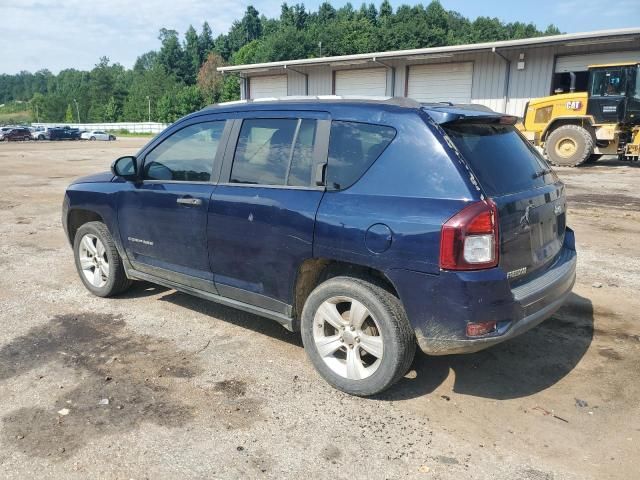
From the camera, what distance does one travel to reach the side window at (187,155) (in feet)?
13.8

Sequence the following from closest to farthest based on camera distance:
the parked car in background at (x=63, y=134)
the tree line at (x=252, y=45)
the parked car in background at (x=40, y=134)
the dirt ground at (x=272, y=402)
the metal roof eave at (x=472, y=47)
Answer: the dirt ground at (x=272, y=402) < the metal roof eave at (x=472, y=47) < the parked car in background at (x=40, y=134) < the parked car in background at (x=63, y=134) < the tree line at (x=252, y=45)

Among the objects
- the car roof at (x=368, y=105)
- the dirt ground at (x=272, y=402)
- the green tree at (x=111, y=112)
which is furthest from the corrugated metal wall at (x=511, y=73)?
the green tree at (x=111, y=112)

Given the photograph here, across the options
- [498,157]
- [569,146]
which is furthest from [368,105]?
[569,146]

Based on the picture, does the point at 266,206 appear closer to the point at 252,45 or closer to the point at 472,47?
the point at 472,47

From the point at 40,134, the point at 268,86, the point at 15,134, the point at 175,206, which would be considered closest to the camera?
the point at 175,206

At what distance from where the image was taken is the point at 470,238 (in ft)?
9.53

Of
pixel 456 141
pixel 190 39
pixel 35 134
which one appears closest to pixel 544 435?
pixel 456 141

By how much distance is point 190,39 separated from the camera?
6161 inches

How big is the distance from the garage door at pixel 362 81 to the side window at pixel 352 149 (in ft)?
84.1

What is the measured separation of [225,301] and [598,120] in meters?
16.9

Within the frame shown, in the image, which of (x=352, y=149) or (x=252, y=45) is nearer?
(x=352, y=149)

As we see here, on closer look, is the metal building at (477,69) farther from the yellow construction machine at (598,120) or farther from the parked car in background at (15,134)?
the parked car in background at (15,134)

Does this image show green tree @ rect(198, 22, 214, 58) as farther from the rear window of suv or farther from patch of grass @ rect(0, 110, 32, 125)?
the rear window of suv

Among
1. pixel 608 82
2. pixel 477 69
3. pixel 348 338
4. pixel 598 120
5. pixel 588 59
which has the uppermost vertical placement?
pixel 588 59
